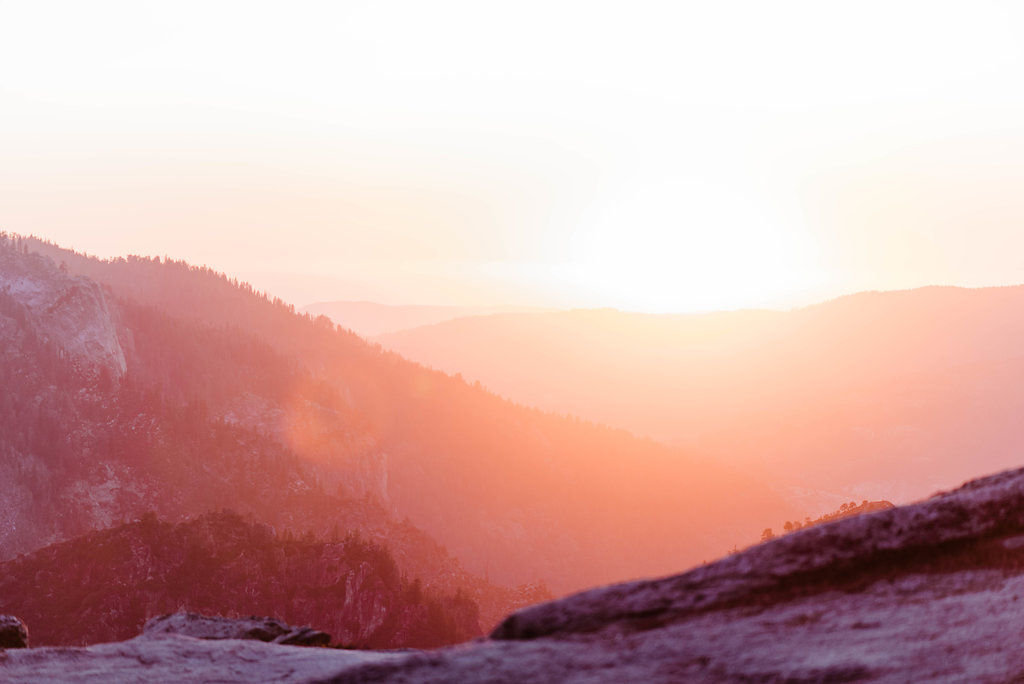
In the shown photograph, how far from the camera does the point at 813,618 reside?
7539 mm

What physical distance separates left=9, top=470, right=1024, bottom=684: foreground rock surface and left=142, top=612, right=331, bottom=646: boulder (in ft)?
21.0

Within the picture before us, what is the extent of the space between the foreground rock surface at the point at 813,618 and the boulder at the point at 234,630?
6390mm

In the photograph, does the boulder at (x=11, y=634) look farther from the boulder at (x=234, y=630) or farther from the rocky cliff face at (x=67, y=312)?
the rocky cliff face at (x=67, y=312)

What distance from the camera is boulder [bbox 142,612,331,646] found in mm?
14734

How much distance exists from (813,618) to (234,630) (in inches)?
443

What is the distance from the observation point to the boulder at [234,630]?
1473 cm

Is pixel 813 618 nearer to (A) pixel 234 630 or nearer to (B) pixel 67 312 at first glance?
(A) pixel 234 630

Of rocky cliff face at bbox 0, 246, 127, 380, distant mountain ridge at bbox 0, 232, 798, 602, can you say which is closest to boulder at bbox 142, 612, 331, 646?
distant mountain ridge at bbox 0, 232, 798, 602

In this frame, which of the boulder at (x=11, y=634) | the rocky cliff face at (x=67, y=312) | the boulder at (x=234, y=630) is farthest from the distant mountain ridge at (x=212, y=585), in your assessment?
the rocky cliff face at (x=67, y=312)

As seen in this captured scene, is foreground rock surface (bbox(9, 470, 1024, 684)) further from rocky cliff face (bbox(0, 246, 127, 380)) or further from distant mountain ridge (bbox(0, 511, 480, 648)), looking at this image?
rocky cliff face (bbox(0, 246, 127, 380))

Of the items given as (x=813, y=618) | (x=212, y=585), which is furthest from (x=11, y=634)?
(x=212, y=585)

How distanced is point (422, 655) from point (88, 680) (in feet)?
18.7

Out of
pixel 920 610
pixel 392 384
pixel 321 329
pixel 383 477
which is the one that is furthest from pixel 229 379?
pixel 920 610

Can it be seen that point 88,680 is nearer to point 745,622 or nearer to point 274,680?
point 274,680
